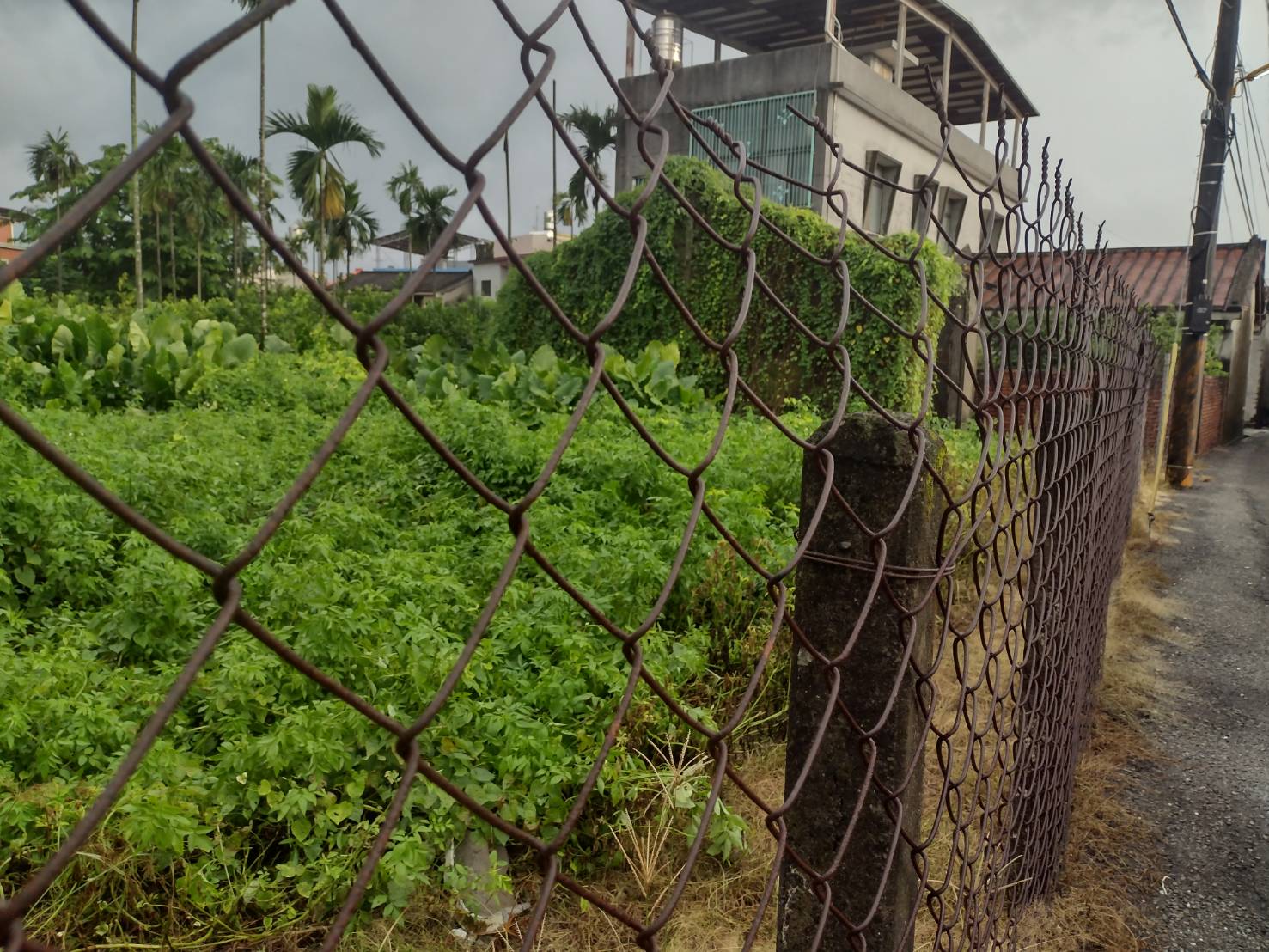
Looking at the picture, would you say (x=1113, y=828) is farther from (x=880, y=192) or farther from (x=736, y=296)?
(x=880, y=192)

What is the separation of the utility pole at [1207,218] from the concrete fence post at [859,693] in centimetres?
1039

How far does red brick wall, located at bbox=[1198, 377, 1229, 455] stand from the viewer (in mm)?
15719

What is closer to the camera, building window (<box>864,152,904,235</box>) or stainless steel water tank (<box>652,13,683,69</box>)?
stainless steel water tank (<box>652,13,683,69</box>)

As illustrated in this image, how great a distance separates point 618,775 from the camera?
282cm

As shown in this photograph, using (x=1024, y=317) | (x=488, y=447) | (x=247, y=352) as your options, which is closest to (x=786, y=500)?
(x=488, y=447)

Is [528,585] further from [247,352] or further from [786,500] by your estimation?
[247,352]

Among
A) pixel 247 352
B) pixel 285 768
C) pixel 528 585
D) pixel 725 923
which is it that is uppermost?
pixel 247 352

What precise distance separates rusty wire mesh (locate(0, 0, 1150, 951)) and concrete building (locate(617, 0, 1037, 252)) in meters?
9.10

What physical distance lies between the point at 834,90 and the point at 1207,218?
491 cm

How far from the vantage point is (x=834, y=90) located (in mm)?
12477

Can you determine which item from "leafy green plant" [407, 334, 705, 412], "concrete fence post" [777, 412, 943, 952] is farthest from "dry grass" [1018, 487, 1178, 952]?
"leafy green plant" [407, 334, 705, 412]

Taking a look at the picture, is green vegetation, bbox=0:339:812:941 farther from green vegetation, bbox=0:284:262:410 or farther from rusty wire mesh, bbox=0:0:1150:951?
green vegetation, bbox=0:284:262:410

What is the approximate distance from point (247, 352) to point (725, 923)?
9416 mm

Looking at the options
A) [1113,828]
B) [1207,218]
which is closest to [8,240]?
[1113,828]
